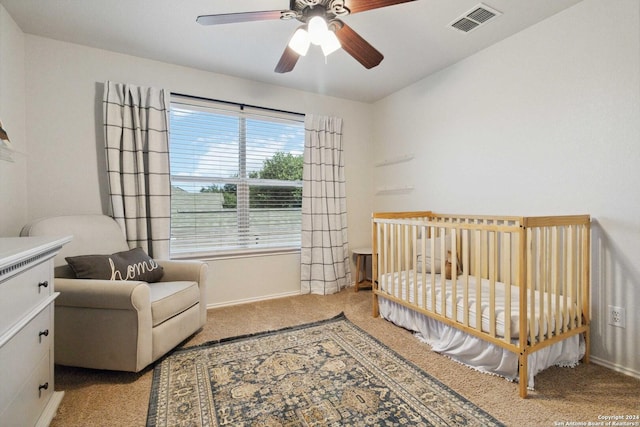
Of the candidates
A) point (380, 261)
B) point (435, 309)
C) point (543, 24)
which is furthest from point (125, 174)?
point (543, 24)

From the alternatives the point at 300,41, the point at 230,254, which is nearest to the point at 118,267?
the point at 230,254

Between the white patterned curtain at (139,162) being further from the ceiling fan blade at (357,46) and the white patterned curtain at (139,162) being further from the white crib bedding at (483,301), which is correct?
the white crib bedding at (483,301)

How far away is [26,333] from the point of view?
1.16 metres

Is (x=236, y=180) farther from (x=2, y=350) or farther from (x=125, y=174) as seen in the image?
(x=2, y=350)

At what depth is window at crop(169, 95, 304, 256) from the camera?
288 cm

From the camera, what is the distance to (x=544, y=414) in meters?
1.40

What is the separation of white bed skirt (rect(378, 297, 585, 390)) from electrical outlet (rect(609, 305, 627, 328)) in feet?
0.64

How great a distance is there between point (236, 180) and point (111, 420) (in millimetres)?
2169

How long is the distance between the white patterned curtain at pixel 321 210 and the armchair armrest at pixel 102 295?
6.13ft

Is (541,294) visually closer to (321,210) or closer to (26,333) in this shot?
(321,210)

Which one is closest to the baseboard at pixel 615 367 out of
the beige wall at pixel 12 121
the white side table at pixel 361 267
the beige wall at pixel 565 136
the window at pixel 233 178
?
the beige wall at pixel 565 136

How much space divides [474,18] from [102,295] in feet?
9.66

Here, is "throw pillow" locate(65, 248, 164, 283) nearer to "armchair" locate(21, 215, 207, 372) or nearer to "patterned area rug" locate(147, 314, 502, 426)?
"armchair" locate(21, 215, 207, 372)

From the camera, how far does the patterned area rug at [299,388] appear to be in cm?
139
